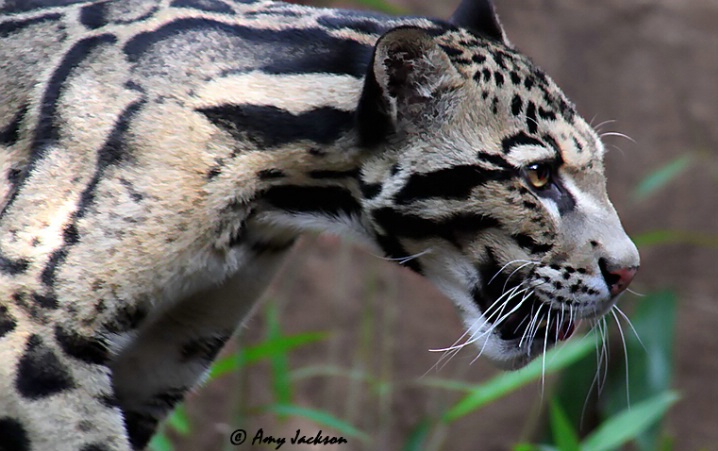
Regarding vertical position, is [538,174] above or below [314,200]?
above

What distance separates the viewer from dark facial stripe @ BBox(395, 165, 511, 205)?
2174mm

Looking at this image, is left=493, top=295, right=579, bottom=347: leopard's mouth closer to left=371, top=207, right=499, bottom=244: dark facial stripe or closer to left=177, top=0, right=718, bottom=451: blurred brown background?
left=371, top=207, right=499, bottom=244: dark facial stripe

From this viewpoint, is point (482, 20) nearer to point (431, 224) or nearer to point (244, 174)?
point (431, 224)

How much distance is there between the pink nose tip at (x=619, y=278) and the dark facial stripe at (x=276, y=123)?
2.17ft

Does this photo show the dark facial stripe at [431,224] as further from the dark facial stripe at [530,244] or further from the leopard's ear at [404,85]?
the leopard's ear at [404,85]

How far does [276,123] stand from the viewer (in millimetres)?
2174

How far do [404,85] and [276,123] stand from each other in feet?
0.95

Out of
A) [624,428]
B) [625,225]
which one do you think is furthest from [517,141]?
[625,225]

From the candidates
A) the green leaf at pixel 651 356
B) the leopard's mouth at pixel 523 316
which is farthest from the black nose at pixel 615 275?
the green leaf at pixel 651 356

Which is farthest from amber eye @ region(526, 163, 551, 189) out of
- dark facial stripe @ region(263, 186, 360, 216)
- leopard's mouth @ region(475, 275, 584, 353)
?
dark facial stripe @ region(263, 186, 360, 216)

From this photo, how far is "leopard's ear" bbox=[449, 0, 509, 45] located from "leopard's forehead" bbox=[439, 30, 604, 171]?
0.11 meters

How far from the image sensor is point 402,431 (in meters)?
5.01

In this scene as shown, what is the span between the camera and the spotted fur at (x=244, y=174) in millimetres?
2006

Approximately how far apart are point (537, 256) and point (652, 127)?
10.2 feet
